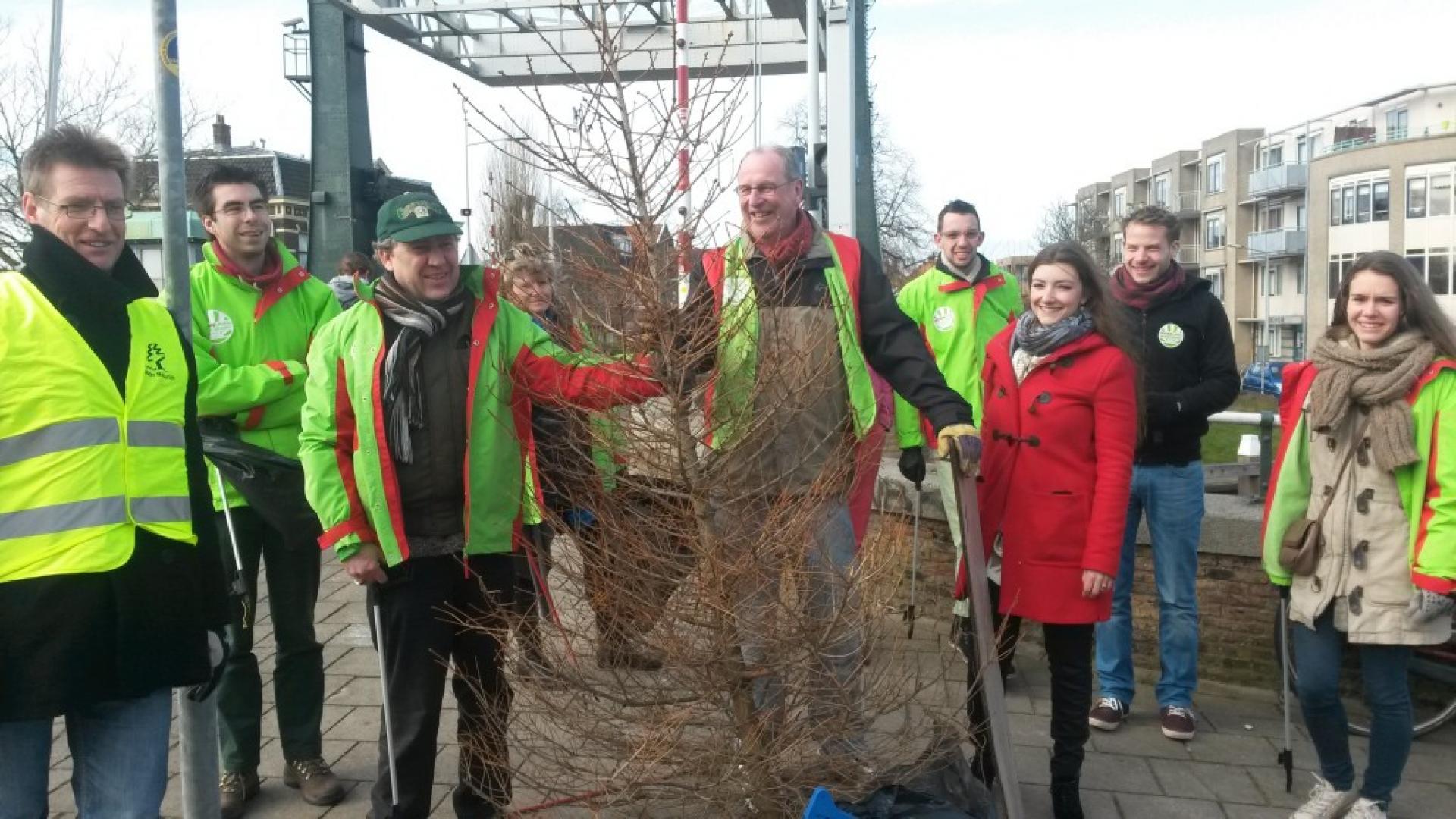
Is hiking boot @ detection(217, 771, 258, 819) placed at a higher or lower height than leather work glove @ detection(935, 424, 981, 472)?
lower

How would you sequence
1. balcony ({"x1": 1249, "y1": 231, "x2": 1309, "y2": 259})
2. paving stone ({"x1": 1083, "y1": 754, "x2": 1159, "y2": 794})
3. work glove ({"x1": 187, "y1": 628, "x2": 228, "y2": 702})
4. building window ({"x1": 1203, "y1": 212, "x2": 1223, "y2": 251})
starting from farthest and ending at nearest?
building window ({"x1": 1203, "y1": 212, "x2": 1223, "y2": 251})
balcony ({"x1": 1249, "y1": 231, "x2": 1309, "y2": 259})
paving stone ({"x1": 1083, "y1": 754, "x2": 1159, "y2": 794})
work glove ({"x1": 187, "y1": 628, "x2": 228, "y2": 702})

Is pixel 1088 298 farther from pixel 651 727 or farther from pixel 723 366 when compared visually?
pixel 651 727

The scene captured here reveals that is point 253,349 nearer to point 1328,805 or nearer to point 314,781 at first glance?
point 314,781

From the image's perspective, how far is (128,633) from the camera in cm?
257

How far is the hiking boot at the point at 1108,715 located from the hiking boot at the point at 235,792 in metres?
3.35

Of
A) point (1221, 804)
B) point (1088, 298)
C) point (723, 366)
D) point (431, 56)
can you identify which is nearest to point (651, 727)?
point (723, 366)

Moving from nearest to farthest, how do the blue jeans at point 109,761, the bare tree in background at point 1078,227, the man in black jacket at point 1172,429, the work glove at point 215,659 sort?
the blue jeans at point 109,761, the work glove at point 215,659, the man in black jacket at point 1172,429, the bare tree in background at point 1078,227

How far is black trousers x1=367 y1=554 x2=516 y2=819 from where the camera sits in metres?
3.56

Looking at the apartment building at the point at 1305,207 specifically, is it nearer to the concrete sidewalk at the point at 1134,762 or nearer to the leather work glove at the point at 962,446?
the concrete sidewalk at the point at 1134,762

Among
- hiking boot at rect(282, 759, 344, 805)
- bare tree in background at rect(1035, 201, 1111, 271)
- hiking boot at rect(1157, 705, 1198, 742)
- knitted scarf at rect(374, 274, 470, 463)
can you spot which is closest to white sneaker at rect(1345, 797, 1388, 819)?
hiking boot at rect(1157, 705, 1198, 742)

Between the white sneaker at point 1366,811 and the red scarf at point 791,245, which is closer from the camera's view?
the red scarf at point 791,245

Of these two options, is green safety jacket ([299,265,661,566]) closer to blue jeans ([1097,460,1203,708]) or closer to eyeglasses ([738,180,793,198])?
eyeglasses ([738,180,793,198])

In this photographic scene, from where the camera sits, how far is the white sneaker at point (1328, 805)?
13.0 feet

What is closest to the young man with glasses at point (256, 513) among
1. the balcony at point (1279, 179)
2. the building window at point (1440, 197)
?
the building window at point (1440, 197)
